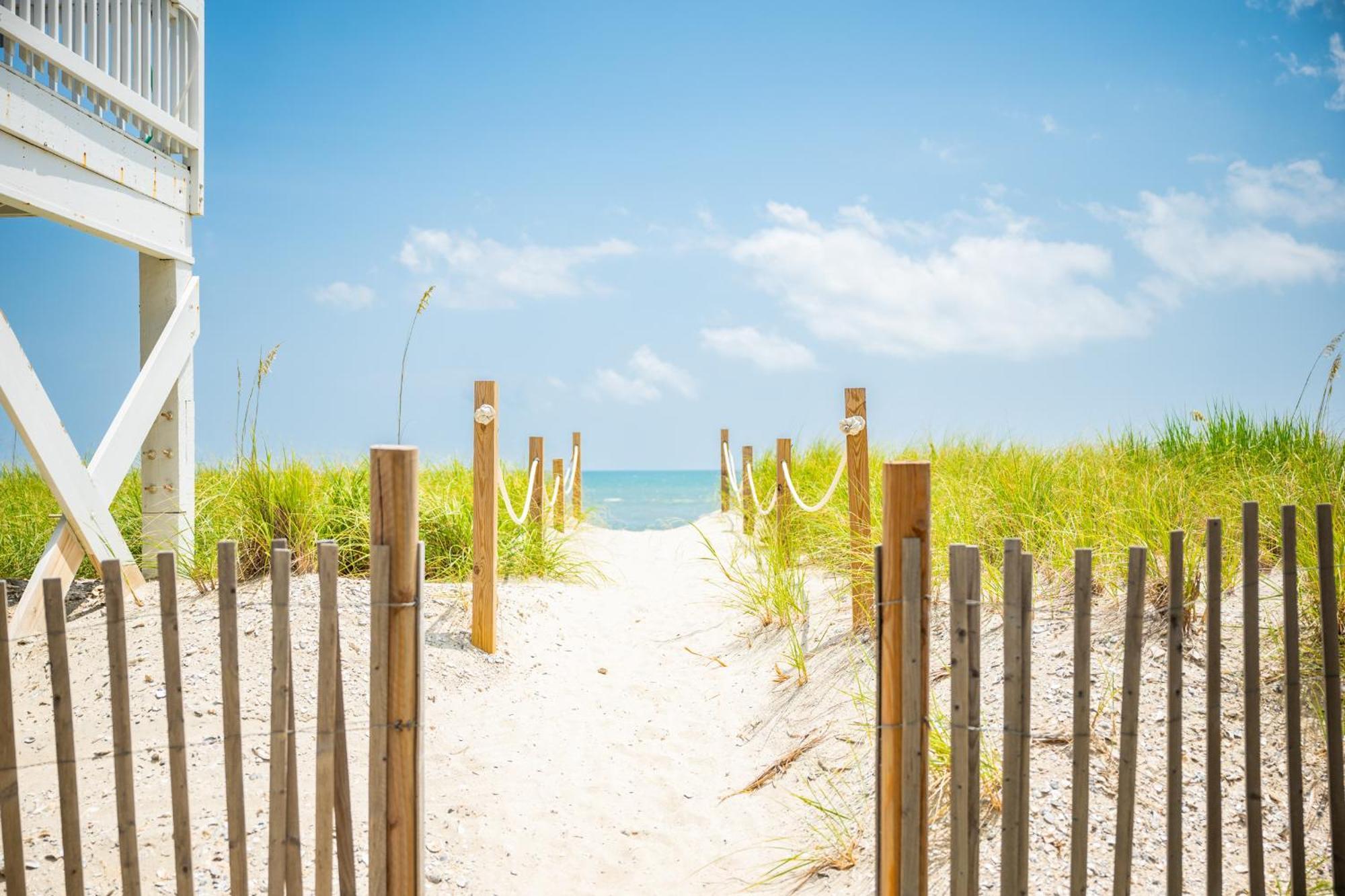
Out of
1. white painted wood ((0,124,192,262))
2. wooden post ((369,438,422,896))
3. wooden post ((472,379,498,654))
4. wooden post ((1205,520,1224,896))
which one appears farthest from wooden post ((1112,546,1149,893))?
white painted wood ((0,124,192,262))

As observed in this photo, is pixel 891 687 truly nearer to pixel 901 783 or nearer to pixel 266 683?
pixel 901 783

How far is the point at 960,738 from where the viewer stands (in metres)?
2.41

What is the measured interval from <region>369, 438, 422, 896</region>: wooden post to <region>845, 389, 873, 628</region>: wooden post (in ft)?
10.4

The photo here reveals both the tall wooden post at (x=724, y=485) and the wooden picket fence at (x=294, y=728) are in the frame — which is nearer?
the wooden picket fence at (x=294, y=728)

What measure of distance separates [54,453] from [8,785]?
11.6 feet

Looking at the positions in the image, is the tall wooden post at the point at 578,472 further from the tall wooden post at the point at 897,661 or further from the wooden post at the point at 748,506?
the tall wooden post at the point at 897,661

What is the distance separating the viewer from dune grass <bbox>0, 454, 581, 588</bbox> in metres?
5.70

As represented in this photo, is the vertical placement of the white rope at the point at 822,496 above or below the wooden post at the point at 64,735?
above

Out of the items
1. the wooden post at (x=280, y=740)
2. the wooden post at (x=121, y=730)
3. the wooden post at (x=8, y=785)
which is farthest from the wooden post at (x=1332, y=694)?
the wooden post at (x=8, y=785)

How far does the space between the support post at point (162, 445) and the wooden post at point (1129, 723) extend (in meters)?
6.00

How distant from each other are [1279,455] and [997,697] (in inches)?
158

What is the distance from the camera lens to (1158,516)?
4.55m

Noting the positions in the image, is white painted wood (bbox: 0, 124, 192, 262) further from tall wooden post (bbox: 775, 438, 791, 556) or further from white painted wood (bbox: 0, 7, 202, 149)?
tall wooden post (bbox: 775, 438, 791, 556)

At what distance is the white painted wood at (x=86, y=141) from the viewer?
489 centimetres
